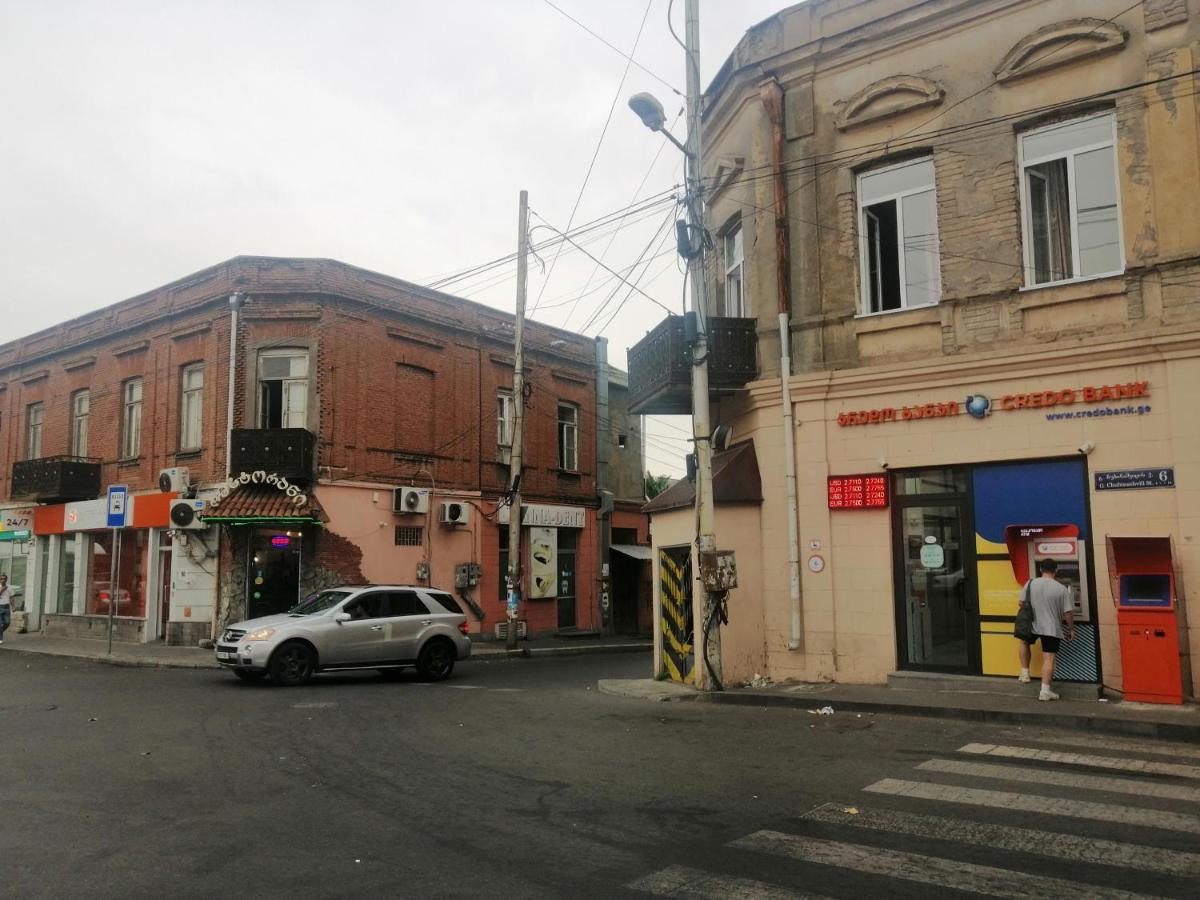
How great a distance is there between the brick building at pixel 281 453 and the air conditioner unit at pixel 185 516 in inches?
1.8

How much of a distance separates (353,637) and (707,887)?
37.8ft

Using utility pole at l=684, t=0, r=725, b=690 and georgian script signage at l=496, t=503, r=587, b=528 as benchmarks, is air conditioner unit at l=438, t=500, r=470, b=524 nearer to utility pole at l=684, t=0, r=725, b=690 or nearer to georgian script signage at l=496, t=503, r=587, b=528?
georgian script signage at l=496, t=503, r=587, b=528

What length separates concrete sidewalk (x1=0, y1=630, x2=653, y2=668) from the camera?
1917cm

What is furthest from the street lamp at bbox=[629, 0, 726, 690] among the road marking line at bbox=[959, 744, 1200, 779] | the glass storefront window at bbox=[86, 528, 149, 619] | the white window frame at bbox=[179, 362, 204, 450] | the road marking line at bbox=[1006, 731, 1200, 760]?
the glass storefront window at bbox=[86, 528, 149, 619]

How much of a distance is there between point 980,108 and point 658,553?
8.02 metres

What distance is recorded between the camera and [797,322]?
13578 mm

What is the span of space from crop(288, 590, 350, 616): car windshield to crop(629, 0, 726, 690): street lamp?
6272 mm

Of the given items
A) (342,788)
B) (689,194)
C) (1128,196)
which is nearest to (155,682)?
(342,788)

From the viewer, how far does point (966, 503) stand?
1211cm

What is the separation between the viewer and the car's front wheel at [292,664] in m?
14.7

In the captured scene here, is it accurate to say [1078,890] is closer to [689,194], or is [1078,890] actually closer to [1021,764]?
[1021,764]

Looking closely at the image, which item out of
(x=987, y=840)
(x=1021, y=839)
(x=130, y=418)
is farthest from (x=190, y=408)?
(x=1021, y=839)

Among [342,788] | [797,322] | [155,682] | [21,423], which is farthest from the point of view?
[21,423]

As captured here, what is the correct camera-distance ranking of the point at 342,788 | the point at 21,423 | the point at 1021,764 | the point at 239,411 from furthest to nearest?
the point at 21,423
the point at 239,411
the point at 1021,764
the point at 342,788
